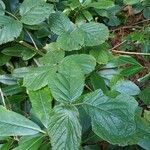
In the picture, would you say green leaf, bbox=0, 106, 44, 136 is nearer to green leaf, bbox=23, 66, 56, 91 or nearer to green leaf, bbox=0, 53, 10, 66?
green leaf, bbox=23, 66, 56, 91

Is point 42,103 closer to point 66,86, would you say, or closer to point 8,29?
point 66,86

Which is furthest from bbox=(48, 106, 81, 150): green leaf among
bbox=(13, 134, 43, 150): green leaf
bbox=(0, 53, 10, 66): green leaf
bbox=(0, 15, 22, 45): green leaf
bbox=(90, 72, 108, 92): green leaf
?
bbox=(0, 53, 10, 66): green leaf

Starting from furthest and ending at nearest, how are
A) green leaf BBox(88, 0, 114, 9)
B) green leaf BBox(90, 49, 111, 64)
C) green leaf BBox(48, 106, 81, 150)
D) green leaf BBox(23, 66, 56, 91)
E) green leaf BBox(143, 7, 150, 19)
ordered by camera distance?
green leaf BBox(143, 7, 150, 19) < green leaf BBox(88, 0, 114, 9) < green leaf BBox(90, 49, 111, 64) < green leaf BBox(23, 66, 56, 91) < green leaf BBox(48, 106, 81, 150)

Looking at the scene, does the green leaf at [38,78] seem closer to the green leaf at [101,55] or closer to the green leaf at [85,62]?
the green leaf at [85,62]

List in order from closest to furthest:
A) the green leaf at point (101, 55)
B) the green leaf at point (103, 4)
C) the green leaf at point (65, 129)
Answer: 1. the green leaf at point (65, 129)
2. the green leaf at point (101, 55)
3. the green leaf at point (103, 4)

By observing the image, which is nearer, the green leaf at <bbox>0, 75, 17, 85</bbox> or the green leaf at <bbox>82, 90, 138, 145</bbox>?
the green leaf at <bbox>82, 90, 138, 145</bbox>

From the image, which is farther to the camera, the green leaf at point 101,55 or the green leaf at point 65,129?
the green leaf at point 101,55

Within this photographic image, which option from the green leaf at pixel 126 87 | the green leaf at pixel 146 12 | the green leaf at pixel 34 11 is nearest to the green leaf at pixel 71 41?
the green leaf at pixel 34 11

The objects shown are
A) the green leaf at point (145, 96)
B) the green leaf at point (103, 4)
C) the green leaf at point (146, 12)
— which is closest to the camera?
the green leaf at point (145, 96)
